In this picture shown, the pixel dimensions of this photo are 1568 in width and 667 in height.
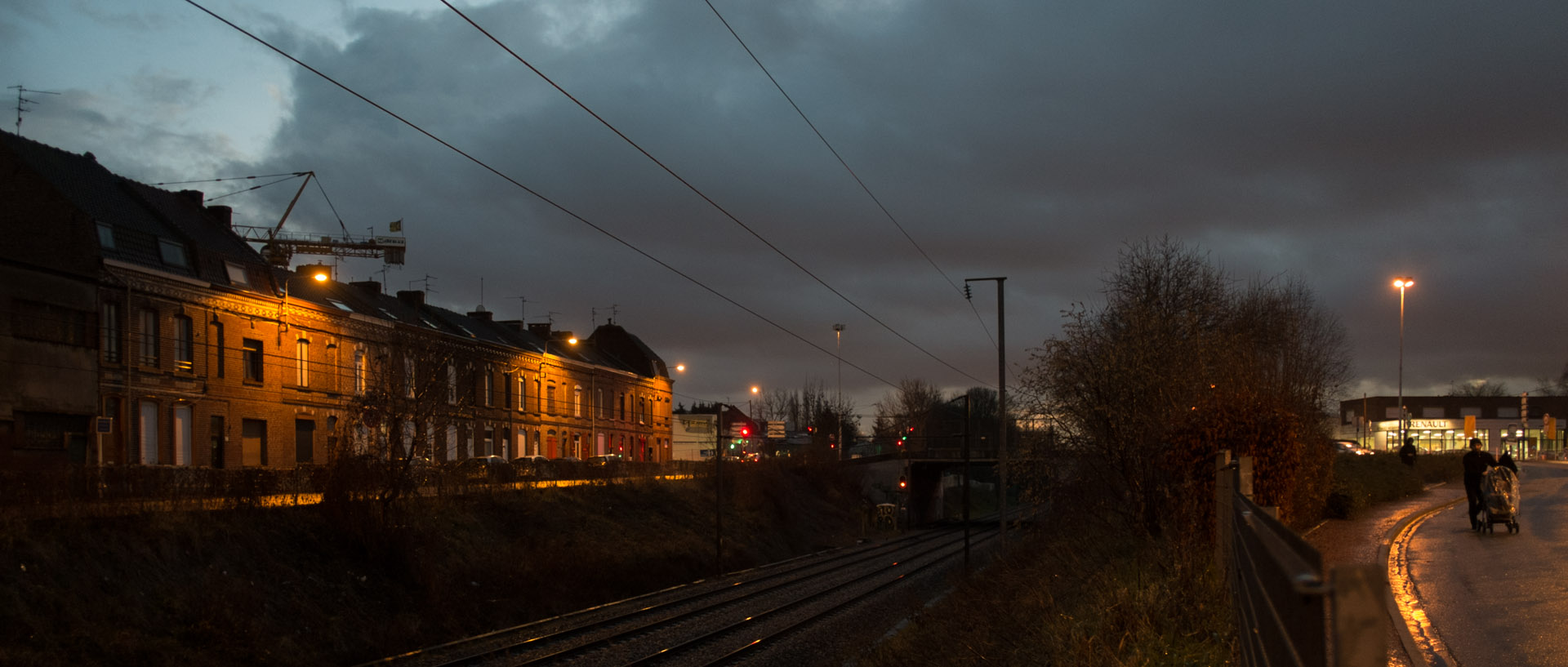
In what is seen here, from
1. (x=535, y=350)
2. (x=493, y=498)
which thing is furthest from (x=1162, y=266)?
(x=535, y=350)

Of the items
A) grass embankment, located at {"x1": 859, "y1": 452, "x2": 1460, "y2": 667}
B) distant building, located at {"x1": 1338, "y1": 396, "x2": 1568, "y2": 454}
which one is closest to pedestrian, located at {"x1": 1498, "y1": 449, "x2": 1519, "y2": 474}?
grass embankment, located at {"x1": 859, "y1": 452, "x2": 1460, "y2": 667}

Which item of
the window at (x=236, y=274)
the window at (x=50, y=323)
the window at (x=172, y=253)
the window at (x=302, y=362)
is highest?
the window at (x=172, y=253)

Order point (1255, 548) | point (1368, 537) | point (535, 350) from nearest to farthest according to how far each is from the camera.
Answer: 1. point (1255, 548)
2. point (1368, 537)
3. point (535, 350)

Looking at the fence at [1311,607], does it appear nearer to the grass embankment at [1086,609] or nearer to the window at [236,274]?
the grass embankment at [1086,609]

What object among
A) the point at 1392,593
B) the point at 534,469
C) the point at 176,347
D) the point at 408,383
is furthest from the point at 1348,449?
the point at 176,347

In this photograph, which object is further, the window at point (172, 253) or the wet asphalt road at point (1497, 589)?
the window at point (172, 253)

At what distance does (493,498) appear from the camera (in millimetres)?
35625

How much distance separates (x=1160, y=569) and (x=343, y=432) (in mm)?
22874

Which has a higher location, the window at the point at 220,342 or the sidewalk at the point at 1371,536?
the window at the point at 220,342

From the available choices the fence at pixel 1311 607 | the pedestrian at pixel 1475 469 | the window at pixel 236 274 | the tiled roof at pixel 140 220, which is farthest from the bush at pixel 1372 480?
the window at pixel 236 274

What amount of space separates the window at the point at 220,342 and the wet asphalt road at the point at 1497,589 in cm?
3440

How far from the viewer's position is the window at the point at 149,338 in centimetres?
3406

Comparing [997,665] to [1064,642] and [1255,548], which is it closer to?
[1064,642]

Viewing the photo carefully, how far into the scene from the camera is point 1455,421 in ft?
321
